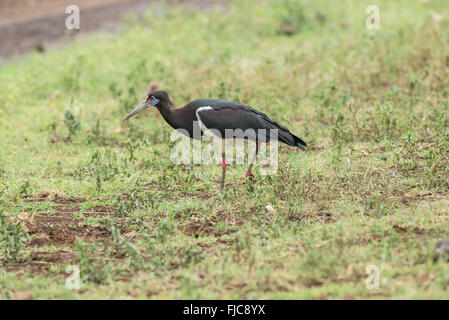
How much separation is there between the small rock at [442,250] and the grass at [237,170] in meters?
0.07

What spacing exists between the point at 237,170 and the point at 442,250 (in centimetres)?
305

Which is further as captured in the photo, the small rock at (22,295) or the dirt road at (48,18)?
the dirt road at (48,18)

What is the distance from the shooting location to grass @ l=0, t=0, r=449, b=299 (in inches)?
193

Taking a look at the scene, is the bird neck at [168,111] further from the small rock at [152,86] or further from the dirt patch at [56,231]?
the small rock at [152,86]

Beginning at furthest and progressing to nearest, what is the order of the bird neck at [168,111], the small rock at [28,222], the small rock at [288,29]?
the small rock at [288,29]
the bird neck at [168,111]
the small rock at [28,222]

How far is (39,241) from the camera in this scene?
5.66 m

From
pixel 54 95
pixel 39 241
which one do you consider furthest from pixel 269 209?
pixel 54 95

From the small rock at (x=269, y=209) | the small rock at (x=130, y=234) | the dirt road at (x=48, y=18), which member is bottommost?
the small rock at (x=130, y=234)

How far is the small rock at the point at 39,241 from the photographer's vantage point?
5633 mm

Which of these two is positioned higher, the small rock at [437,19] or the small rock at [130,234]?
the small rock at [437,19]

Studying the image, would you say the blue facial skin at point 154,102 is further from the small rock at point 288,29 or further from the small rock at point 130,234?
the small rock at point 288,29

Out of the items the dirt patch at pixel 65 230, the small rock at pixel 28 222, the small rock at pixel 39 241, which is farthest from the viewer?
the small rock at pixel 28 222

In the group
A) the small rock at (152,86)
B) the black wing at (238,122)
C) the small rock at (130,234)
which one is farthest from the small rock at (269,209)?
the small rock at (152,86)

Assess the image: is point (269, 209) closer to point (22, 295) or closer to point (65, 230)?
point (65, 230)
